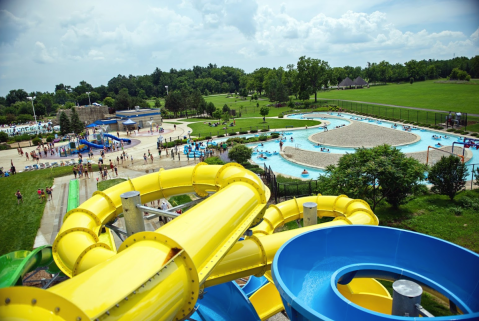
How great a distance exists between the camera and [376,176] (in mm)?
17938

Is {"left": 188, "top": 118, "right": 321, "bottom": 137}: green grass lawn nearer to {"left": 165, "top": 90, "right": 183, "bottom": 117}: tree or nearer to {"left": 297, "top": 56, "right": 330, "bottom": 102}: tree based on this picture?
{"left": 165, "top": 90, "right": 183, "bottom": 117}: tree

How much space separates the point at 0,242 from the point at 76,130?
43.3 m

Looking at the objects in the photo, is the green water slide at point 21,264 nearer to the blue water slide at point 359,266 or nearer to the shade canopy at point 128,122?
the blue water slide at point 359,266

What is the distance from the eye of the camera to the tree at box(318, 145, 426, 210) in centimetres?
1778

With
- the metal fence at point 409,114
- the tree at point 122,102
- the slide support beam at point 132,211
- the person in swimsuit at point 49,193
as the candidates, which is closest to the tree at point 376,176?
the slide support beam at point 132,211

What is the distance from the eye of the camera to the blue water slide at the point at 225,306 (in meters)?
8.49

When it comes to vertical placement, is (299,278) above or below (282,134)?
above

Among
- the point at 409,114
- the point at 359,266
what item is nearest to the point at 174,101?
the point at 409,114

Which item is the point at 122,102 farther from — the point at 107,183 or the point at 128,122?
the point at 107,183

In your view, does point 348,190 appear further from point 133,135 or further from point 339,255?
point 133,135

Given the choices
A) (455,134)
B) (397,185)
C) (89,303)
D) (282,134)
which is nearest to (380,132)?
(455,134)

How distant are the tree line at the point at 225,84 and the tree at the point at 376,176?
199 feet

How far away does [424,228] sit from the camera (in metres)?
17.0

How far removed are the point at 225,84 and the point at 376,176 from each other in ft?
460
